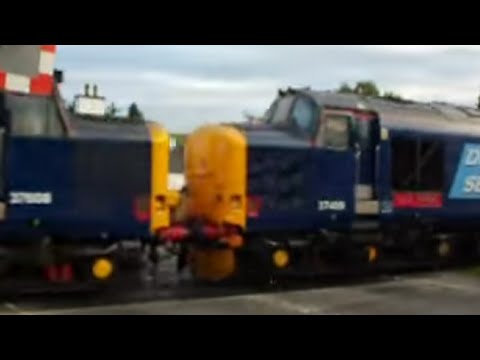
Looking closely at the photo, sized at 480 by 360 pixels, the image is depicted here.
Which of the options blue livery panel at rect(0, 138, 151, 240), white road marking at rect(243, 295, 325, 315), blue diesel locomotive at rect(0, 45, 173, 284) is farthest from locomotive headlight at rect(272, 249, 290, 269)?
blue livery panel at rect(0, 138, 151, 240)

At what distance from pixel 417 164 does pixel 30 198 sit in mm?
6423

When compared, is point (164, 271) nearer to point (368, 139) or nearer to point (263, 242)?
point (263, 242)

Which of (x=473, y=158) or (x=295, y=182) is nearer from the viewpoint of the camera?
(x=295, y=182)

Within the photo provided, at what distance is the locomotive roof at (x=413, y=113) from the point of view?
12518mm

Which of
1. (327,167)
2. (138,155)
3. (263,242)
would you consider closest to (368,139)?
(327,167)

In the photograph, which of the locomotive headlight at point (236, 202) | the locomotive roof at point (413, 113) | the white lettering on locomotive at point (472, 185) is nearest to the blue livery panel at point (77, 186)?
the locomotive headlight at point (236, 202)

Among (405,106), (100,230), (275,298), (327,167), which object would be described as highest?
(405,106)

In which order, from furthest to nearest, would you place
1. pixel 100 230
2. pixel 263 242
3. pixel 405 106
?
pixel 405 106 → pixel 263 242 → pixel 100 230

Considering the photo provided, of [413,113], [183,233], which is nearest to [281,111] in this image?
[413,113]

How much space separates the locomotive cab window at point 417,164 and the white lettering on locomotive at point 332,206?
1.20 meters

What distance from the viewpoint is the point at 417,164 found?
13.3 meters

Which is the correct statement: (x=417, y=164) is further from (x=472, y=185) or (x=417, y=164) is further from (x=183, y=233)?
(x=183, y=233)

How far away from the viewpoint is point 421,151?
13328 mm

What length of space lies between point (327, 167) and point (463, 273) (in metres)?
3.48
